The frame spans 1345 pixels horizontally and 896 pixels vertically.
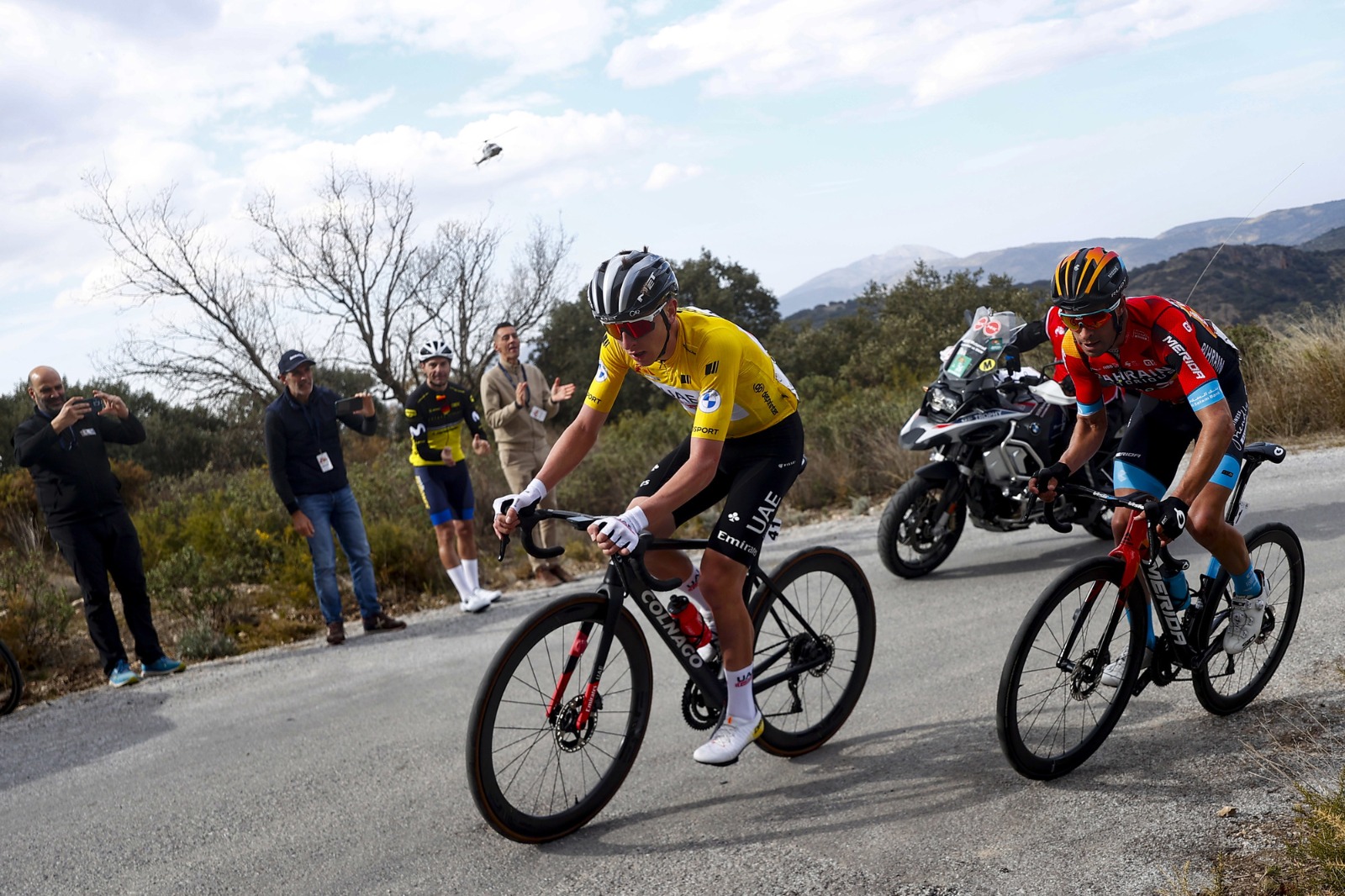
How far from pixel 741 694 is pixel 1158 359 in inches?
89.3

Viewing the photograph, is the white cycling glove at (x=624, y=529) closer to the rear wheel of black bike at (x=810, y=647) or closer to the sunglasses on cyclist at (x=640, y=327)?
the sunglasses on cyclist at (x=640, y=327)

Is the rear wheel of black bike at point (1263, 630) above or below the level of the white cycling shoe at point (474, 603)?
below

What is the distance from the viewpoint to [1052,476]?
4273 millimetres

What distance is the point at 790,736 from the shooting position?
4691mm

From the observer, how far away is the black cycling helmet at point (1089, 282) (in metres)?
4.18

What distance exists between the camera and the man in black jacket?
722 cm

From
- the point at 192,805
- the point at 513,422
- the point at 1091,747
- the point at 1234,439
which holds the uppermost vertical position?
the point at 513,422

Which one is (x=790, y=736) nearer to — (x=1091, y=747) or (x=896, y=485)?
(x=1091, y=747)

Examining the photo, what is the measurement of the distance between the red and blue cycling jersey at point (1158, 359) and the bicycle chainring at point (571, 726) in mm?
2575

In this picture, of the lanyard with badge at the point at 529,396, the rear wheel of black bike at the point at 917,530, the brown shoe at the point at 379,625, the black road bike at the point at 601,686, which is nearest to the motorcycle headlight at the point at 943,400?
the rear wheel of black bike at the point at 917,530

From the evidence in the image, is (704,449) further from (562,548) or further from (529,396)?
(529,396)

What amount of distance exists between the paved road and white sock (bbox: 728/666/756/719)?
1.22 ft

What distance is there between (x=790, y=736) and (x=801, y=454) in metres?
1.29

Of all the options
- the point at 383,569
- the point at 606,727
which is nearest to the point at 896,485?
the point at 383,569
